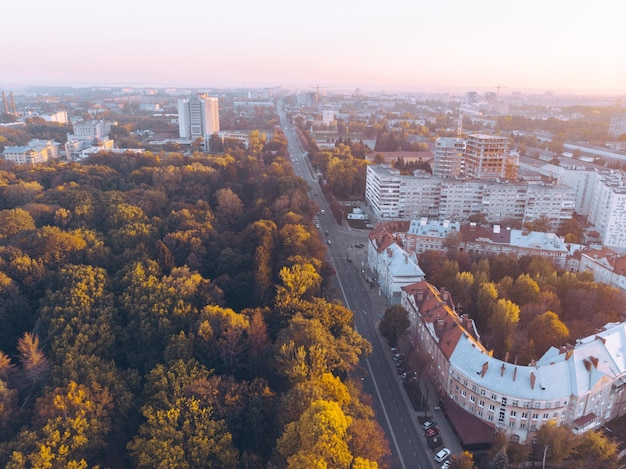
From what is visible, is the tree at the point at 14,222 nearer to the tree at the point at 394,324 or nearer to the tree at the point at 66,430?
the tree at the point at 66,430

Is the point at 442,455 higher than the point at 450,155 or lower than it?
lower

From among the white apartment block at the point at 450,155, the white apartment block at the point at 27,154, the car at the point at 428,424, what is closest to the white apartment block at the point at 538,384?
the car at the point at 428,424

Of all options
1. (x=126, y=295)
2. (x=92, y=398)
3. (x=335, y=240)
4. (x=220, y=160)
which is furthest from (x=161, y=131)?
(x=92, y=398)

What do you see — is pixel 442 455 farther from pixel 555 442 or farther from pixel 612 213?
pixel 612 213

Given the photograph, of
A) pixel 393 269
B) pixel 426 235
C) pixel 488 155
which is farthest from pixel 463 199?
pixel 393 269

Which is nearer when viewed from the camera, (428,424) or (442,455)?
(442,455)

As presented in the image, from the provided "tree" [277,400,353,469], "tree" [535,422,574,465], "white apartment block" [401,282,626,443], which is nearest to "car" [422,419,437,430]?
"white apartment block" [401,282,626,443]
